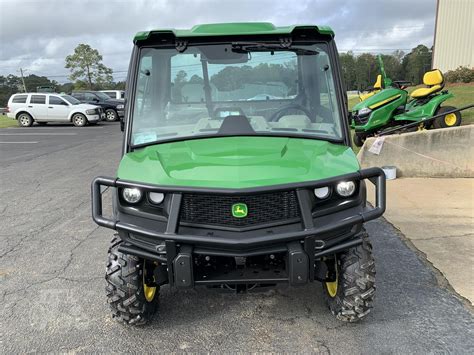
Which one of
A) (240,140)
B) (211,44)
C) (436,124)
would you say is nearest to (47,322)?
(240,140)

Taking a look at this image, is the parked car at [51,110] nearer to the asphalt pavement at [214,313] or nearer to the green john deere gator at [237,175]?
the asphalt pavement at [214,313]

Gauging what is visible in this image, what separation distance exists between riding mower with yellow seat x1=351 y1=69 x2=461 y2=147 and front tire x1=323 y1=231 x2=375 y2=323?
22.2ft

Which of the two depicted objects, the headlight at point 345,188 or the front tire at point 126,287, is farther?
the front tire at point 126,287

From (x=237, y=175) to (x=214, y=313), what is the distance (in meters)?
1.35

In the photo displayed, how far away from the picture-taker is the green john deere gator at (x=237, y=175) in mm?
2566

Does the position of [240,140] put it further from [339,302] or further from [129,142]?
[339,302]

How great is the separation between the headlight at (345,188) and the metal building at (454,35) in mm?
23376

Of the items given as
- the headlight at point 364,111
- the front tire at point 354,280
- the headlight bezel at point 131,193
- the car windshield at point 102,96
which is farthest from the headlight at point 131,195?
the car windshield at point 102,96

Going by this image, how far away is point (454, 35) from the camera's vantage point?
79.4ft

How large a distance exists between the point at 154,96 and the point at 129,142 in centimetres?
47

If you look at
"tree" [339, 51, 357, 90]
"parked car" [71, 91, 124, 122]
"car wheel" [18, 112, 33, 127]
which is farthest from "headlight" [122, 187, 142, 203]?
"parked car" [71, 91, 124, 122]

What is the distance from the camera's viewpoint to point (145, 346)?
295 centimetres

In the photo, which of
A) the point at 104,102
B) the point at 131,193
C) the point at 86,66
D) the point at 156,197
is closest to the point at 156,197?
the point at 156,197

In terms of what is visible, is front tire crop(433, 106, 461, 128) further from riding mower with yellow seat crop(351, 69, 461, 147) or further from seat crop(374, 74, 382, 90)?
seat crop(374, 74, 382, 90)
